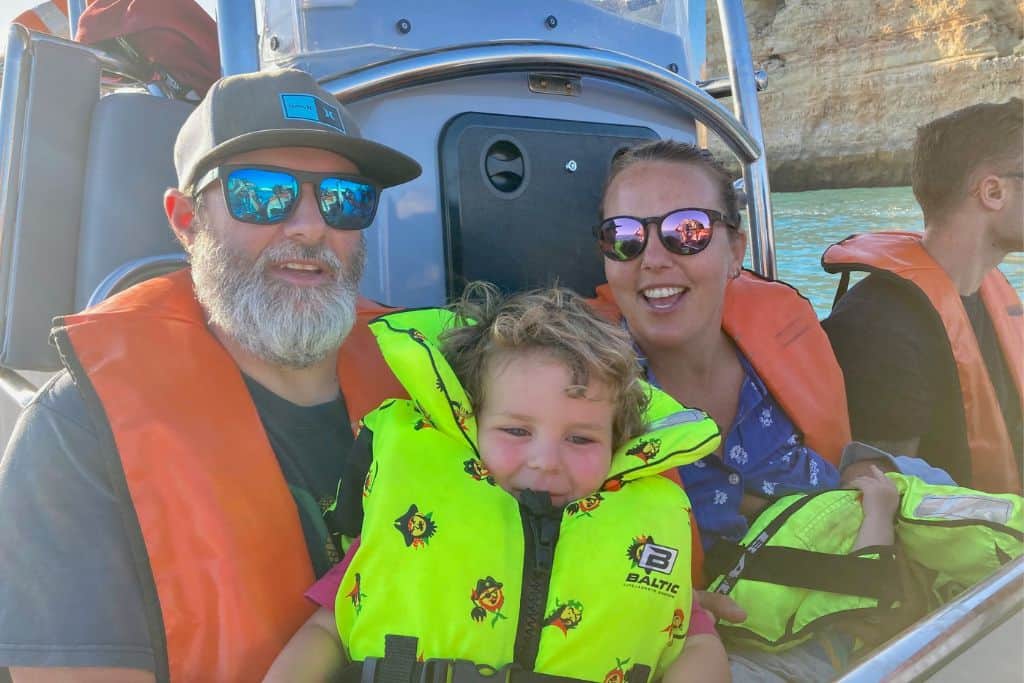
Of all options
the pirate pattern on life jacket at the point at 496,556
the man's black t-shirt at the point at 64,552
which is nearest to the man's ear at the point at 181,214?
the man's black t-shirt at the point at 64,552

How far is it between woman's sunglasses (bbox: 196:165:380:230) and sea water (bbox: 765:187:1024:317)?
7.75ft

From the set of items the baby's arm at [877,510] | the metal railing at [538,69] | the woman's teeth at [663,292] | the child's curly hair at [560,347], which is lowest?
the baby's arm at [877,510]

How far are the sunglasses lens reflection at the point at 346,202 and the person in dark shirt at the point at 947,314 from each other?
55.0 inches

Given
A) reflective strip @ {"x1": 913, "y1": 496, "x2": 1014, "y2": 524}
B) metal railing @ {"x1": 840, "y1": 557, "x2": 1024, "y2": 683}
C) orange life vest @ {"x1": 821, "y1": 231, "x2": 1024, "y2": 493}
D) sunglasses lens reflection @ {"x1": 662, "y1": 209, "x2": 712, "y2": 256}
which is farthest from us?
orange life vest @ {"x1": 821, "y1": 231, "x2": 1024, "y2": 493}

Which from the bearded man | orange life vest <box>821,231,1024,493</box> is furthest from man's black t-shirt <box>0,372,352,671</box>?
orange life vest <box>821,231,1024,493</box>

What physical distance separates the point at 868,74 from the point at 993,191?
3070 cm

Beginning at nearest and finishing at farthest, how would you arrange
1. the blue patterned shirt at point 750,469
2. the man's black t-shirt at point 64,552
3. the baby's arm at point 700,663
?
the man's black t-shirt at point 64,552 → the baby's arm at point 700,663 → the blue patterned shirt at point 750,469

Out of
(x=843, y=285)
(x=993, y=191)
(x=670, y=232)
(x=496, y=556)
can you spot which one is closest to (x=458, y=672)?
(x=496, y=556)

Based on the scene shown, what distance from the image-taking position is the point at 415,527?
4.34ft

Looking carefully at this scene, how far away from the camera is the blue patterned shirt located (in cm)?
179

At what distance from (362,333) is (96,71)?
1.04 meters

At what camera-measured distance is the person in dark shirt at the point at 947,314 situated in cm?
222

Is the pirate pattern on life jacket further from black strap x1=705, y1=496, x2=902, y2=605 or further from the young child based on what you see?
black strap x1=705, y1=496, x2=902, y2=605

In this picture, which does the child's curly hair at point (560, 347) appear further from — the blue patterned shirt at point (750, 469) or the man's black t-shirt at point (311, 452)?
the blue patterned shirt at point (750, 469)
